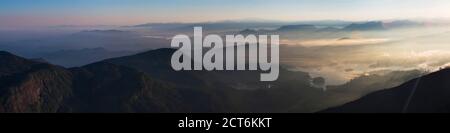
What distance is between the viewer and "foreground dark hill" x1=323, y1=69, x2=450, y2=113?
135500 mm

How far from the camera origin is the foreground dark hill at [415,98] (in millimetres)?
135500

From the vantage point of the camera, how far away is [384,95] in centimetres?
18525

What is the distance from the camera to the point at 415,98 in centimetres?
15875
